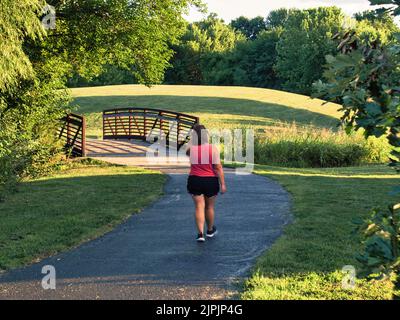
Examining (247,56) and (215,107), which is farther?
(247,56)

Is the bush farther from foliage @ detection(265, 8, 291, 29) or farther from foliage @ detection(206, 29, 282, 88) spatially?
foliage @ detection(265, 8, 291, 29)

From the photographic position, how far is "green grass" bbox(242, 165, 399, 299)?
6137mm

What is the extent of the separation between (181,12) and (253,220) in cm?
1179

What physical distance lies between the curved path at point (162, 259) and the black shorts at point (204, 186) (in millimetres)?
823

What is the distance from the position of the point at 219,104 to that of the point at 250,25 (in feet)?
240

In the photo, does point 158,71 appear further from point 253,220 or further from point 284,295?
point 284,295

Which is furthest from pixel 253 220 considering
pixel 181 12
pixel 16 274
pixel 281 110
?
pixel 281 110

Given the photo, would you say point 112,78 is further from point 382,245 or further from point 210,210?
point 382,245

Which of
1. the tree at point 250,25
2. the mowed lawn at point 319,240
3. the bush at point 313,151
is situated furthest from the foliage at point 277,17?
the mowed lawn at point 319,240

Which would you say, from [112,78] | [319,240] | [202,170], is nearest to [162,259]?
[202,170]

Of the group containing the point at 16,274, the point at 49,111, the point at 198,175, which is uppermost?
the point at 49,111

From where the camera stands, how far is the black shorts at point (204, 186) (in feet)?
27.4

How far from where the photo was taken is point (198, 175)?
837cm

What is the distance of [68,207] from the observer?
11.8m
